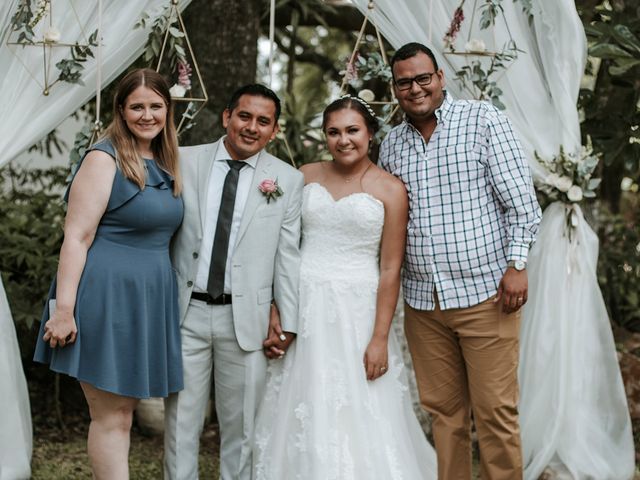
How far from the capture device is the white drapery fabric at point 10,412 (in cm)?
343

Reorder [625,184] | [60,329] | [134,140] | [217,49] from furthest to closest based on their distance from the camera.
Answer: [625,184], [217,49], [134,140], [60,329]

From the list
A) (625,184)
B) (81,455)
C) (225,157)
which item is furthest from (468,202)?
(625,184)

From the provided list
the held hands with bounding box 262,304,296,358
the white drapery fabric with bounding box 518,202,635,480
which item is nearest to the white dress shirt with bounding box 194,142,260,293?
the held hands with bounding box 262,304,296,358

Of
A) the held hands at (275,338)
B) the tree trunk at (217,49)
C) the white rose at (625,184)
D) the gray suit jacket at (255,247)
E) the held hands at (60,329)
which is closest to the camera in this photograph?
the held hands at (60,329)

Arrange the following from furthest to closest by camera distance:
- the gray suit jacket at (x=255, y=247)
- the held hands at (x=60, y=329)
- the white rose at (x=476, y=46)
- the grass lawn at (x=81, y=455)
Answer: the grass lawn at (x=81, y=455), the white rose at (x=476, y=46), the gray suit jacket at (x=255, y=247), the held hands at (x=60, y=329)

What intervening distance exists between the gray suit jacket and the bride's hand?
12.1 inches

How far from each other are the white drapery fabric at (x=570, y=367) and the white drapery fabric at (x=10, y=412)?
2.17m

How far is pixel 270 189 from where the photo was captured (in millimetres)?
3164

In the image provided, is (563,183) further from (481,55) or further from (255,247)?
(255,247)

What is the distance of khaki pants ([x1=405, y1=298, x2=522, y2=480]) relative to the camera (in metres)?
3.28

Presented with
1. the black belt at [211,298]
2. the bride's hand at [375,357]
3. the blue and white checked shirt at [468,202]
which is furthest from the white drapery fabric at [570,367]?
the black belt at [211,298]

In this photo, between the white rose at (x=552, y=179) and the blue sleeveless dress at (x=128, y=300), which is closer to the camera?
the blue sleeveless dress at (x=128, y=300)

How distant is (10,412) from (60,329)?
2.57 feet

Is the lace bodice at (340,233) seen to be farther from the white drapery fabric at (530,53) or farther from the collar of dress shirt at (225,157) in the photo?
the white drapery fabric at (530,53)
